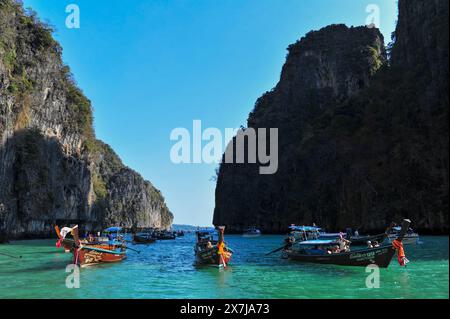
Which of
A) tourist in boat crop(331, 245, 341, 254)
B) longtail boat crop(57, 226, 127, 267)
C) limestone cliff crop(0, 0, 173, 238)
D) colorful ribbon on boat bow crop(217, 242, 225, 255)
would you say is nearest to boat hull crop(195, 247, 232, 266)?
colorful ribbon on boat bow crop(217, 242, 225, 255)

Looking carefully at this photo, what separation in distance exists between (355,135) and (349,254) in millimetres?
61516

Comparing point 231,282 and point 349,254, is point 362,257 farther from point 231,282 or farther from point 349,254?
point 231,282

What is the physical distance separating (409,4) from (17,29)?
254 ft

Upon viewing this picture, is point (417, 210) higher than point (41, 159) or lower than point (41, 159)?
lower

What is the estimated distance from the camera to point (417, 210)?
61.3 metres

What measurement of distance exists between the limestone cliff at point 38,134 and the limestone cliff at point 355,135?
4633 centimetres

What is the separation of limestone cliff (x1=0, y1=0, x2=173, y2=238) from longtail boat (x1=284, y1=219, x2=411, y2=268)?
46.9 m

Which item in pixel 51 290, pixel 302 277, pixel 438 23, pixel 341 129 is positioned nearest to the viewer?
pixel 51 290

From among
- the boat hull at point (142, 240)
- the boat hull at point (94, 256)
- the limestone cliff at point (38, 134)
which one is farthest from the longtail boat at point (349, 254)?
the limestone cliff at point (38, 134)

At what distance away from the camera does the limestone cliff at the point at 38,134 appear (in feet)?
203

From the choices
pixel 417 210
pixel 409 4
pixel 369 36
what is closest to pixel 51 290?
pixel 417 210

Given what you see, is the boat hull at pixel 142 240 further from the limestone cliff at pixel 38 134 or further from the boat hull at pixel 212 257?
the boat hull at pixel 212 257

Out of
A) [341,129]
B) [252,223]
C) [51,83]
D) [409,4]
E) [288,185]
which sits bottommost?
[252,223]

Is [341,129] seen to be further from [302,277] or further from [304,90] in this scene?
[302,277]
